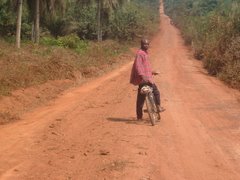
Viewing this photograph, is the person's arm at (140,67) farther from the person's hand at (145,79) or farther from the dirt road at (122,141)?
the dirt road at (122,141)

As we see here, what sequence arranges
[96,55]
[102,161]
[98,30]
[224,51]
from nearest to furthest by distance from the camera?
1. [102,161]
2. [224,51]
3. [96,55]
4. [98,30]

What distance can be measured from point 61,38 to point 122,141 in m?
23.7

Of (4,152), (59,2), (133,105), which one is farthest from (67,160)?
(59,2)

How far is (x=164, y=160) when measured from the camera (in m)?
8.42

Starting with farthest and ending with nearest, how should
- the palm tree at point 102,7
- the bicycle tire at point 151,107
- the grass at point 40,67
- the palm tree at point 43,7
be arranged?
the palm tree at point 102,7
the palm tree at point 43,7
the grass at point 40,67
the bicycle tire at point 151,107

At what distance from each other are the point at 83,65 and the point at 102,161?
51.3 feet

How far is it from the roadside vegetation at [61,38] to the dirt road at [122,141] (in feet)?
9.11

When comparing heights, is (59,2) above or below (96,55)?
above

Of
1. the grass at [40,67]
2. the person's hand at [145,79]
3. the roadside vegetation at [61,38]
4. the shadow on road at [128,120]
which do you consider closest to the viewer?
the person's hand at [145,79]

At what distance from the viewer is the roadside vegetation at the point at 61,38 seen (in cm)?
1870

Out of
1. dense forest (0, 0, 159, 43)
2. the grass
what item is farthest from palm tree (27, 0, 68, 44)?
dense forest (0, 0, 159, 43)

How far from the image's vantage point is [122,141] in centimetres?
969

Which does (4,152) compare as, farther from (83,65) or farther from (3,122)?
(83,65)

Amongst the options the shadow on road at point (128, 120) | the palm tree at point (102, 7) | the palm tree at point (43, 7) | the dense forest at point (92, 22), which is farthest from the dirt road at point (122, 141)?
the dense forest at point (92, 22)
